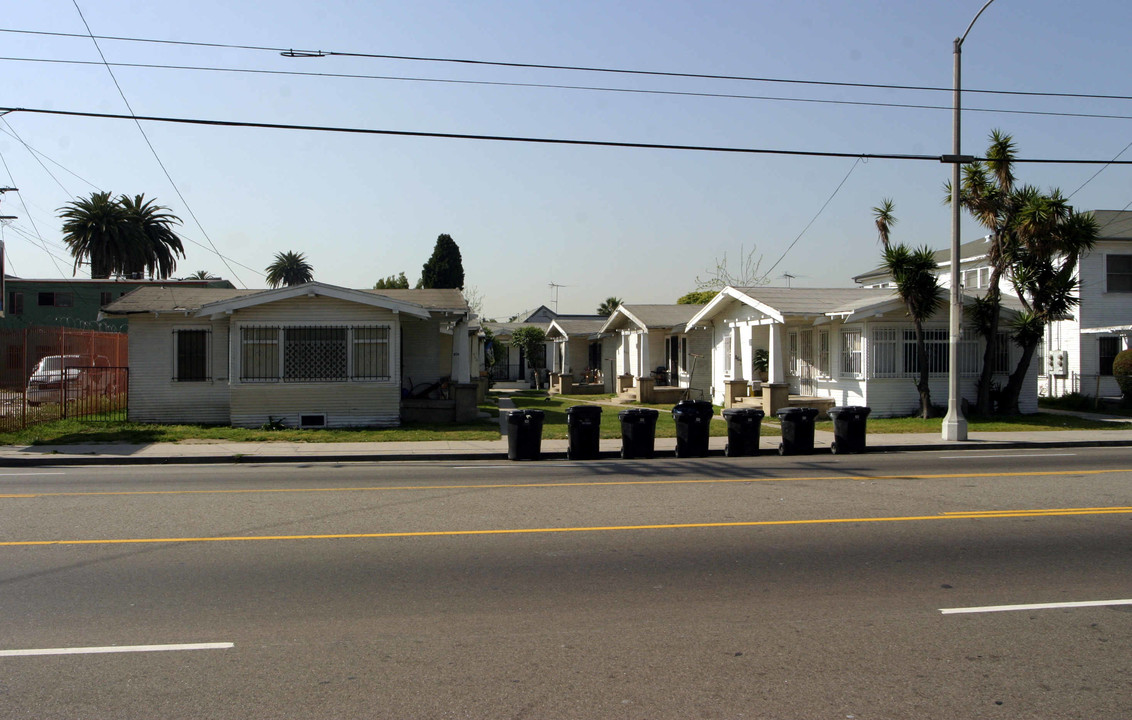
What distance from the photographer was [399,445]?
18.8 m

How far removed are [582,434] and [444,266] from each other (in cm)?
4946

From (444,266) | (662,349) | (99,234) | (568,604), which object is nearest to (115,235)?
(99,234)

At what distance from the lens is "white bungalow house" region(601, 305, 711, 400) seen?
108 feet

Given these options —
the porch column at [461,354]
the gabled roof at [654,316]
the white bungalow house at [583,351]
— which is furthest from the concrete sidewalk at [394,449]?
the white bungalow house at [583,351]

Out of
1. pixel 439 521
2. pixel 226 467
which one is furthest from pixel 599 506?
pixel 226 467

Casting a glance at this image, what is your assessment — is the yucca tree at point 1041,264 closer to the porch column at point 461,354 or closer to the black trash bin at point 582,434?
the black trash bin at point 582,434

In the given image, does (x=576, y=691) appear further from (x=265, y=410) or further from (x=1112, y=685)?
(x=265, y=410)

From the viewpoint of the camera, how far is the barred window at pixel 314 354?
863 inches

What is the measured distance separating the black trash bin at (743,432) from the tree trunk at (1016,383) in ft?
34.6

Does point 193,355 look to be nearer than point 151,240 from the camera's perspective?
Yes

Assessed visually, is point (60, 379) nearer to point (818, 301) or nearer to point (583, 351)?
point (818, 301)

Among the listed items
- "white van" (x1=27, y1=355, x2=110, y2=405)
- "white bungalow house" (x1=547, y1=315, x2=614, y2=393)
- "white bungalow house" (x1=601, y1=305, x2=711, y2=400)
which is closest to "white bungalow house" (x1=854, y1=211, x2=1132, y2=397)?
"white bungalow house" (x1=601, y1=305, x2=711, y2=400)

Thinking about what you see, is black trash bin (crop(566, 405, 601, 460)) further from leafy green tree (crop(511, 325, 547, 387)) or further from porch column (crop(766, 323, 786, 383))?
leafy green tree (crop(511, 325, 547, 387))

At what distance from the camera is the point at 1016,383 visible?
24344 millimetres
